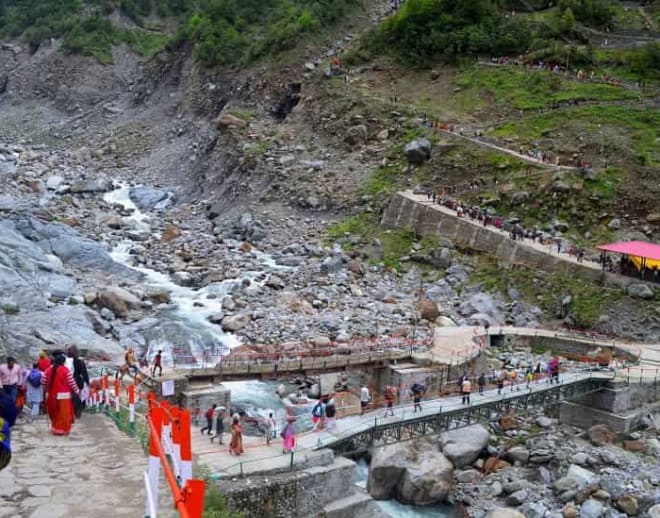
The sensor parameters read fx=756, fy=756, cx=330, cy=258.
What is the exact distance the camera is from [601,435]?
26.6 m

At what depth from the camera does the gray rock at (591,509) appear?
2067 centimetres

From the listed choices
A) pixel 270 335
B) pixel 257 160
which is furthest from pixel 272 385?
pixel 257 160

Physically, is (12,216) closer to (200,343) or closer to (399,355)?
(200,343)

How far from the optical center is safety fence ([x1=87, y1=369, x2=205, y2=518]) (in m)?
6.06

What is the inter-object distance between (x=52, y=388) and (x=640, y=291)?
2758cm

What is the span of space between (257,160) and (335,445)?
117 ft

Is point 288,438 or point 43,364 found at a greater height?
point 43,364

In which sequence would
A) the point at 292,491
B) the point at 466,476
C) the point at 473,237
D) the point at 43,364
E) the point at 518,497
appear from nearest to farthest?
the point at 43,364 → the point at 292,491 → the point at 518,497 → the point at 466,476 → the point at 473,237

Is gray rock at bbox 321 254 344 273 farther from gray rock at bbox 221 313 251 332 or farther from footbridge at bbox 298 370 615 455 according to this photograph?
footbridge at bbox 298 370 615 455

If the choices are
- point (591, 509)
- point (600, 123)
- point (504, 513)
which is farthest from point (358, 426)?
point (600, 123)

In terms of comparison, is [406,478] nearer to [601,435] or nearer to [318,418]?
[318,418]

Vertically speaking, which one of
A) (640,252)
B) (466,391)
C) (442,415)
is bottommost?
(442,415)

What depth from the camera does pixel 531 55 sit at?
5756 cm

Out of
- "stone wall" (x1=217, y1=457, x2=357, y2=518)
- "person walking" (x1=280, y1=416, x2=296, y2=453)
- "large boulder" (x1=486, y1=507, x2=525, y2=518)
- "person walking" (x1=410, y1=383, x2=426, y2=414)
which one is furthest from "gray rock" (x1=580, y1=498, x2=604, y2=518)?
"person walking" (x1=280, y1=416, x2=296, y2=453)
